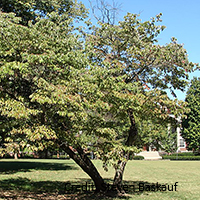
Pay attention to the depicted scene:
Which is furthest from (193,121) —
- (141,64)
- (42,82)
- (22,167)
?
(42,82)

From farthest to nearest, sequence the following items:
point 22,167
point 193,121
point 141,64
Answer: point 193,121, point 22,167, point 141,64

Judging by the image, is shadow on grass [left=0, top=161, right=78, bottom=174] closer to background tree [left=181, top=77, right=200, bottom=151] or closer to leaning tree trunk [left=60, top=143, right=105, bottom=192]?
leaning tree trunk [left=60, top=143, right=105, bottom=192]

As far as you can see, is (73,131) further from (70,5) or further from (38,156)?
(38,156)

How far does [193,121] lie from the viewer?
48.7 m

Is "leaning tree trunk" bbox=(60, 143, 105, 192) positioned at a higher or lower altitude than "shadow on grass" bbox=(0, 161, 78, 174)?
higher

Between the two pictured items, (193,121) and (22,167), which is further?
(193,121)

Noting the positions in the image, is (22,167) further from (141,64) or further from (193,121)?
(193,121)

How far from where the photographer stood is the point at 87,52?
870cm

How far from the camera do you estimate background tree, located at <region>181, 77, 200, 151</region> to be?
1865 inches

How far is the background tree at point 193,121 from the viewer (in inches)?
1865

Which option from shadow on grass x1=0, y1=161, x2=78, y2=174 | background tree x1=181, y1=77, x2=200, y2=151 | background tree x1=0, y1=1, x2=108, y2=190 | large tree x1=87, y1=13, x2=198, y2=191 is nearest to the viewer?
background tree x1=0, y1=1, x2=108, y2=190

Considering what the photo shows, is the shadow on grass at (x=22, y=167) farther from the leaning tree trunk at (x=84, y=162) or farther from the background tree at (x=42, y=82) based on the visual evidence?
the background tree at (x=42, y=82)

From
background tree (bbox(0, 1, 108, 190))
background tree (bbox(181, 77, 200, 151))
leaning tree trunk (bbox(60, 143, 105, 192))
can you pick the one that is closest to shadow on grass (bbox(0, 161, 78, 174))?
leaning tree trunk (bbox(60, 143, 105, 192))

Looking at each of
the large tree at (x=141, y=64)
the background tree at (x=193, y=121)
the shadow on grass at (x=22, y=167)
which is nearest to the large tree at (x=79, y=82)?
the large tree at (x=141, y=64)
